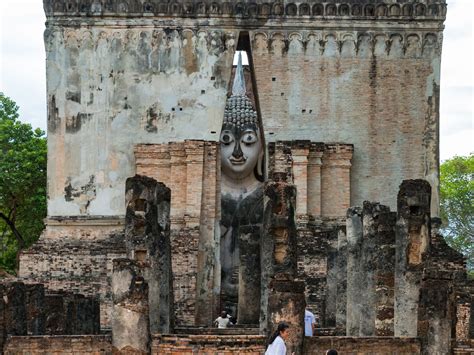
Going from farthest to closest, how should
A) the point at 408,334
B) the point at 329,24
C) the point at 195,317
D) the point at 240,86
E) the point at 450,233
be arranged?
the point at 450,233 < the point at 240,86 < the point at 329,24 < the point at 195,317 < the point at 408,334

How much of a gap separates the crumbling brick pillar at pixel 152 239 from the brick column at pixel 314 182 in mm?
7200

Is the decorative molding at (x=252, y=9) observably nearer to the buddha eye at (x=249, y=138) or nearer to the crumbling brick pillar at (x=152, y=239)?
the buddha eye at (x=249, y=138)

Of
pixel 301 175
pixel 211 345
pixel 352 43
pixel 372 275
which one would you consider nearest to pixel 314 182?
pixel 301 175

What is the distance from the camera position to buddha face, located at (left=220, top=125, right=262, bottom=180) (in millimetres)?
31438

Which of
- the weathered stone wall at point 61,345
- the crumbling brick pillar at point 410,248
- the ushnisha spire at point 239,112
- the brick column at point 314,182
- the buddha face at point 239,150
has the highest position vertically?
the ushnisha spire at point 239,112

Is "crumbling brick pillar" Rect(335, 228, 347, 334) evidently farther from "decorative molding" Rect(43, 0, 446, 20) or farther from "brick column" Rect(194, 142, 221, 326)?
"decorative molding" Rect(43, 0, 446, 20)

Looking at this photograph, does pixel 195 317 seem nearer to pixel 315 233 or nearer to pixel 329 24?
pixel 315 233

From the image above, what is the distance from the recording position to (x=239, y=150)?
3145 centimetres

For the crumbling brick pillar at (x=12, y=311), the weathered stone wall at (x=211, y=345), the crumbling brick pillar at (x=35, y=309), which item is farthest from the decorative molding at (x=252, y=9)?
the weathered stone wall at (x=211, y=345)

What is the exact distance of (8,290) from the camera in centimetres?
2066

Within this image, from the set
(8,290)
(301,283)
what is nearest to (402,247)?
(301,283)

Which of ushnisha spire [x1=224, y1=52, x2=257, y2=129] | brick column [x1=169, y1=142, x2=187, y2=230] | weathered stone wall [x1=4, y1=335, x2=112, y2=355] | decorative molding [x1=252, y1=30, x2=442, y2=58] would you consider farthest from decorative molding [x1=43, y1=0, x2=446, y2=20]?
weathered stone wall [x1=4, y1=335, x2=112, y2=355]

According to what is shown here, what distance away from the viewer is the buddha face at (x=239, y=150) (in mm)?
31438

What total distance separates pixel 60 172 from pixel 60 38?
2870 mm
